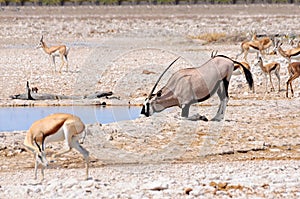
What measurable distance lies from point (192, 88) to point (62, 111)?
2.76m

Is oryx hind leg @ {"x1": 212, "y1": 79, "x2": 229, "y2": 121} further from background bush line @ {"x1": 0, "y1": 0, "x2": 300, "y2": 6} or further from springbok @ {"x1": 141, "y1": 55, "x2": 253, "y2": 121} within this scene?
background bush line @ {"x1": 0, "y1": 0, "x2": 300, "y2": 6}

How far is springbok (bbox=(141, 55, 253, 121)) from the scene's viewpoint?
1206 centimetres

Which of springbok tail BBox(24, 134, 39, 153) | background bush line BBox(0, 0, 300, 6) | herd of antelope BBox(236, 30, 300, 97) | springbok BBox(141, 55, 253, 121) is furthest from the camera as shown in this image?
background bush line BBox(0, 0, 300, 6)

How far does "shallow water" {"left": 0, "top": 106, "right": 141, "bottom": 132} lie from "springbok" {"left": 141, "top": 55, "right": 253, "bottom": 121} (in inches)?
31.9

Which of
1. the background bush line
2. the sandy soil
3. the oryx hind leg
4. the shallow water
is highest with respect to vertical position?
the background bush line

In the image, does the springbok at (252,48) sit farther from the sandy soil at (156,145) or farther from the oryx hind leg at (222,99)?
the oryx hind leg at (222,99)

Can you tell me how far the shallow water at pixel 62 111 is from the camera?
41.1 feet

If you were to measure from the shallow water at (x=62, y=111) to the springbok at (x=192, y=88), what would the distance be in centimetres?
81

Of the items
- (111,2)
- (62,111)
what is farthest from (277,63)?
(111,2)

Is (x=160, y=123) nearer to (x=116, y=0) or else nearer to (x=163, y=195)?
(x=163, y=195)

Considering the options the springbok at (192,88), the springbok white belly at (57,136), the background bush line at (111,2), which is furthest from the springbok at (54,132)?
the background bush line at (111,2)

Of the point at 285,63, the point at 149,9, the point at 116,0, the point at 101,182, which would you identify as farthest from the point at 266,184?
the point at 116,0

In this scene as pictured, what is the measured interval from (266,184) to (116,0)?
189ft

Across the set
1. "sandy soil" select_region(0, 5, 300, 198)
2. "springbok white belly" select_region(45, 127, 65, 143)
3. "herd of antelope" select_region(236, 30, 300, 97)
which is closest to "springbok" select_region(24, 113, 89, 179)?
"springbok white belly" select_region(45, 127, 65, 143)
